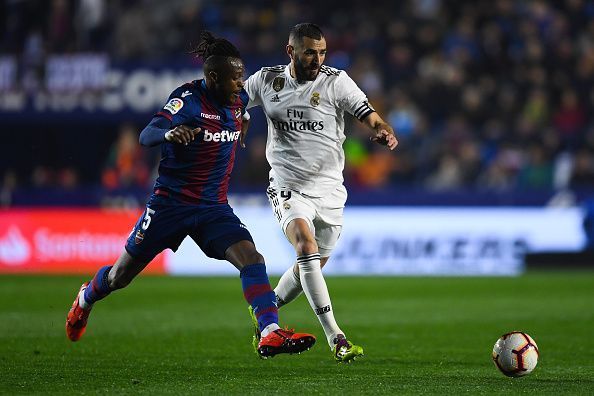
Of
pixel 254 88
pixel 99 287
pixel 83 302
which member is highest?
pixel 254 88

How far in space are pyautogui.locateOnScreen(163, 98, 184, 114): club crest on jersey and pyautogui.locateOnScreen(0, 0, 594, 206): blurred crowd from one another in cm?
1231

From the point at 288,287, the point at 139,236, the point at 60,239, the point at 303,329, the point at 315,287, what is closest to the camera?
the point at 139,236

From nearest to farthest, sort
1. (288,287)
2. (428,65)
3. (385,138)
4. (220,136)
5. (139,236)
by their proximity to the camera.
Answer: (385,138), (220,136), (139,236), (288,287), (428,65)

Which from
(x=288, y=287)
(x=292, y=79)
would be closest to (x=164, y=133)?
(x=292, y=79)

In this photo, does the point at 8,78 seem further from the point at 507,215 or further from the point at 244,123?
the point at 244,123

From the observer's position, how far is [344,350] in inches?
316

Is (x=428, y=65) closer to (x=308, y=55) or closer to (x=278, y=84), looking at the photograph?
(x=278, y=84)

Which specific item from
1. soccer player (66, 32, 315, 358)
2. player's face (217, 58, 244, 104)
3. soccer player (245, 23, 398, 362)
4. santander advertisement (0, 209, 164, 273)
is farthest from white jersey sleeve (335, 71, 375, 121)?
santander advertisement (0, 209, 164, 273)

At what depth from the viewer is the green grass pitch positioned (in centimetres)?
714

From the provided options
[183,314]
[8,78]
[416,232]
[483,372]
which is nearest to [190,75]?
[8,78]

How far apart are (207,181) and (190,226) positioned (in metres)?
0.34

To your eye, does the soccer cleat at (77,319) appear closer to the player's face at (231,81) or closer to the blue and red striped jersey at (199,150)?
the blue and red striped jersey at (199,150)

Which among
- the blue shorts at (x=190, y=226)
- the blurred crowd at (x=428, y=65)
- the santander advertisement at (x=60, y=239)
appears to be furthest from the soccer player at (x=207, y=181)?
the blurred crowd at (x=428, y=65)

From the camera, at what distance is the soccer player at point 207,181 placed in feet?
26.1
